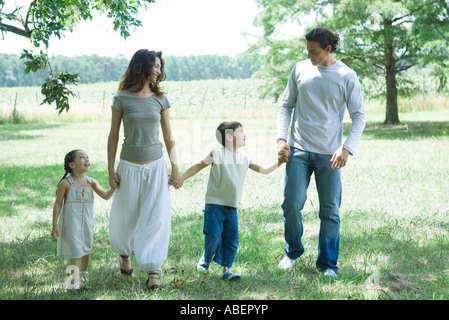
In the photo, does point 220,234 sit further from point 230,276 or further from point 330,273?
point 330,273

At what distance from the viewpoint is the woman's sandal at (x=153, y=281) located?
150 inches

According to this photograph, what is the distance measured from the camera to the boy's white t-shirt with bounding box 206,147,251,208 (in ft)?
13.2

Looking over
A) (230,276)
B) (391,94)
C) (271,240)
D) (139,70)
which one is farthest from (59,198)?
(391,94)

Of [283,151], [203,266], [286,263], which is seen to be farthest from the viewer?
[286,263]

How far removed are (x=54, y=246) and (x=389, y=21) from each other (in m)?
15.9

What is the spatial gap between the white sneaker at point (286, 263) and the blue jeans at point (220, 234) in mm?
478

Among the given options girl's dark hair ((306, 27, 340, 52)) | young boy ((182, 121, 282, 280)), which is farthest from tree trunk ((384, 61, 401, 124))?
young boy ((182, 121, 282, 280))

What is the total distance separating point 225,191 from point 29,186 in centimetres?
586

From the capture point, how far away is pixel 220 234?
13.3 ft

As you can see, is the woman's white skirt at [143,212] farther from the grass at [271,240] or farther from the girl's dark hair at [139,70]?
the girl's dark hair at [139,70]

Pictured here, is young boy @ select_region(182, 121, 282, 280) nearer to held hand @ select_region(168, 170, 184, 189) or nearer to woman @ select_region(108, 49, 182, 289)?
held hand @ select_region(168, 170, 184, 189)

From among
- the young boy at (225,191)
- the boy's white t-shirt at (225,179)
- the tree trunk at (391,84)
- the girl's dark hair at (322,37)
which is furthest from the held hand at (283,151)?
the tree trunk at (391,84)

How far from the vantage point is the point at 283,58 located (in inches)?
738

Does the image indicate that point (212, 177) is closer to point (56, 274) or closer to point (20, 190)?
point (56, 274)
